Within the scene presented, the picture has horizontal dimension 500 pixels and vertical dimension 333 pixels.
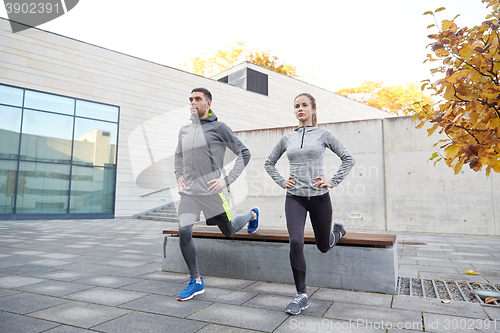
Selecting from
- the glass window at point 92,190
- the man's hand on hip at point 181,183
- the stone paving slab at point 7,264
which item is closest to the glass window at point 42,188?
the glass window at point 92,190

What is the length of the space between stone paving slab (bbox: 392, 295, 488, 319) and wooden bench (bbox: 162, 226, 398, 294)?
266mm

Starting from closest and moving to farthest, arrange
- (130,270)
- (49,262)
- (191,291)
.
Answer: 1. (191,291)
2. (130,270)
3. (49,262)

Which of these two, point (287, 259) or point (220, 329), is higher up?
point (287, 259)

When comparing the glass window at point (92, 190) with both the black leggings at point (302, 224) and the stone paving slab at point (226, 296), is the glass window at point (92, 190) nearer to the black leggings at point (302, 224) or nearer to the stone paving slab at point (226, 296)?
the stone paving slab at point (226, 296)

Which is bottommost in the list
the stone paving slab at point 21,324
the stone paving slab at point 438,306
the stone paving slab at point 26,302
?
the stone paving slab at point 26,302

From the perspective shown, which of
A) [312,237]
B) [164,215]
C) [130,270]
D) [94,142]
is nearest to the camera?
[312,237]

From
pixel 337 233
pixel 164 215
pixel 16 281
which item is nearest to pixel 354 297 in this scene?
pixel 337 233

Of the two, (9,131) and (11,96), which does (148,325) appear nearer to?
(9,131)

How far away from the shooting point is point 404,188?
1102cm

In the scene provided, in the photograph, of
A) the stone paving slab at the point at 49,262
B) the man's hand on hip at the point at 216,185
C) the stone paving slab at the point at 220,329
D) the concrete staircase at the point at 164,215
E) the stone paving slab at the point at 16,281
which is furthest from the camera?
the concrete staircase at the point at 164,215

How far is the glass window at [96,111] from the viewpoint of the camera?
15.7m

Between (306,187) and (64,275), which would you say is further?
(64,275)

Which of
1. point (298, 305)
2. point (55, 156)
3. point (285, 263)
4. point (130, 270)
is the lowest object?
point (130, 270)

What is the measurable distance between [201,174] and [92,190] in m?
14.1
